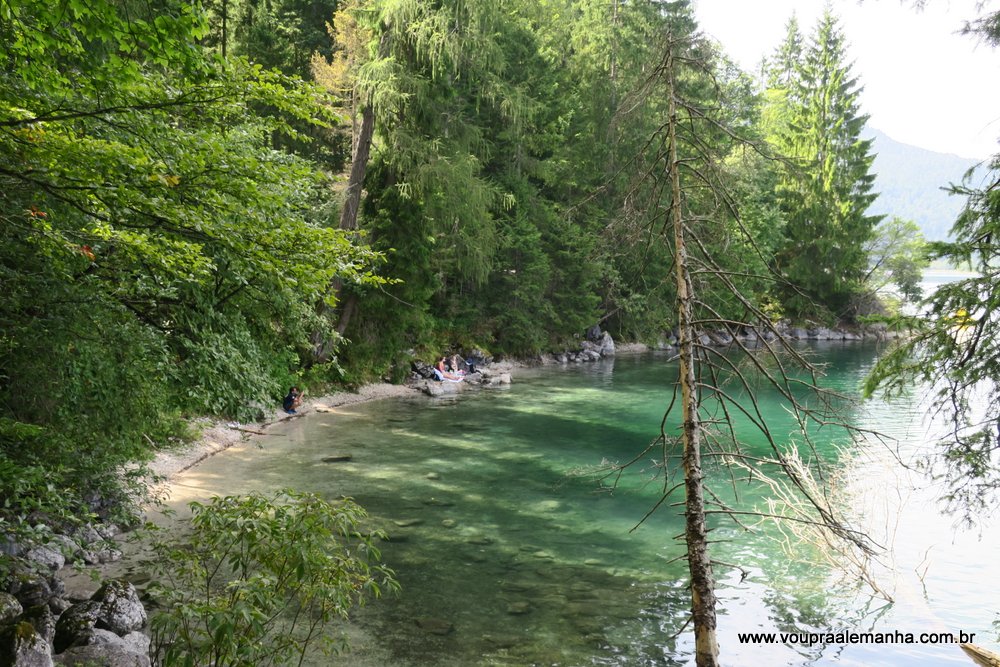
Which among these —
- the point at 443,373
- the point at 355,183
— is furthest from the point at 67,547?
the point at 443,373

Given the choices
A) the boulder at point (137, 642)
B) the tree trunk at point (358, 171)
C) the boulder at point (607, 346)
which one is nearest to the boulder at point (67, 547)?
the boulder at point (137, 642)

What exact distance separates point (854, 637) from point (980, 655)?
1198 millimetres

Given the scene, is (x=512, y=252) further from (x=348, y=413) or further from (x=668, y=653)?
(x=668, y=653)

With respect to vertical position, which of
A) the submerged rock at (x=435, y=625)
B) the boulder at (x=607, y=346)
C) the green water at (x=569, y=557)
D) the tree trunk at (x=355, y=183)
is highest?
the tree trunk at (x=355, y=183)

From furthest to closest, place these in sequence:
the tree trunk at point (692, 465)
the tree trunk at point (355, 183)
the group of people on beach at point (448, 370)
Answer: the group of people on beach at point (448, 370), the tree trunk at point (355, 183), the tree trunk at point (692, 465)

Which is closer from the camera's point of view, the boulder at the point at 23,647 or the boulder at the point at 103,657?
→ the boulder at the point at 23,647

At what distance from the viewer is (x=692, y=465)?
16.8ft

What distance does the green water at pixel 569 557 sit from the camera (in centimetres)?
753

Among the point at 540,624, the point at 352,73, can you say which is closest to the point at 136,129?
the point at 540,624

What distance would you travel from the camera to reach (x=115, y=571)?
8039 millimetres

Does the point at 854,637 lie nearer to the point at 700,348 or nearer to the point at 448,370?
the point at 700,348

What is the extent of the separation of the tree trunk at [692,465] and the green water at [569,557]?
0.96 metres

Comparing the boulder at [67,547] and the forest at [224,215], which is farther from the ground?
the forest at [224,215]

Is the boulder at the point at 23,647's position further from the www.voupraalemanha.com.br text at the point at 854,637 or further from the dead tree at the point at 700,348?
the www.voupraalemanha.com.br text at the point at 854,637
